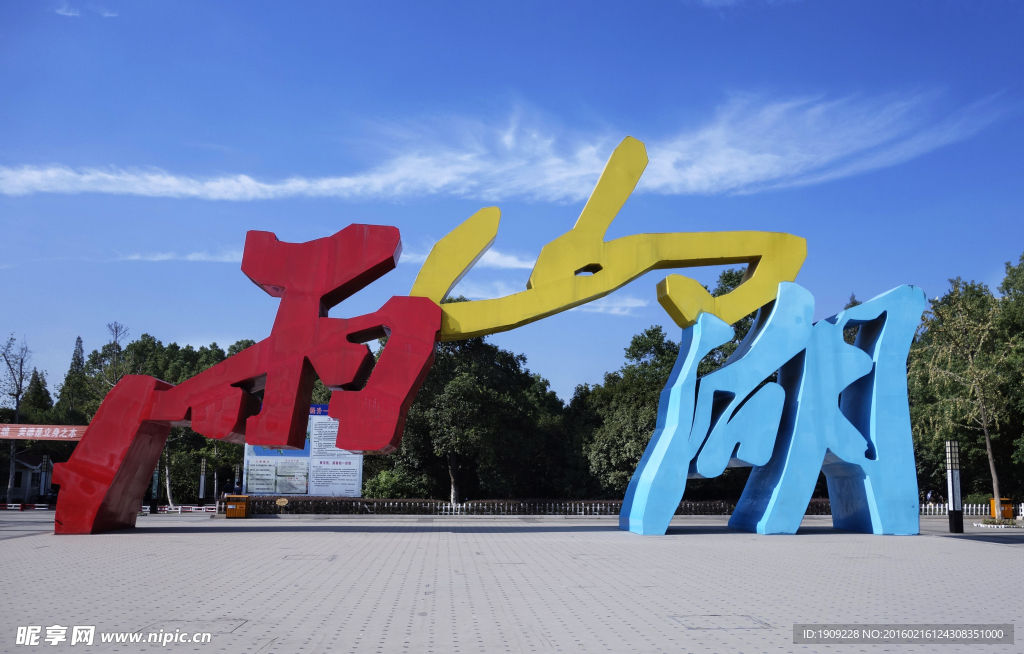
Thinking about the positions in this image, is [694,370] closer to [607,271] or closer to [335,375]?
[607,271]

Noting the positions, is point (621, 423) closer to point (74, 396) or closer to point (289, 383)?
point (289, 383)

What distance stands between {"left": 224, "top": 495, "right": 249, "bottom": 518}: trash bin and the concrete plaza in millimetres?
9775

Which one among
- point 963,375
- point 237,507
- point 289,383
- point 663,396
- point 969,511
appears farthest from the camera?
point 969,511

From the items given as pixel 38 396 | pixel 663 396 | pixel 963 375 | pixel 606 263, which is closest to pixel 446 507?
pixel 663 396

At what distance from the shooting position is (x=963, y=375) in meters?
32.3

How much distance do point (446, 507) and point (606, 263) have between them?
52.1 feet

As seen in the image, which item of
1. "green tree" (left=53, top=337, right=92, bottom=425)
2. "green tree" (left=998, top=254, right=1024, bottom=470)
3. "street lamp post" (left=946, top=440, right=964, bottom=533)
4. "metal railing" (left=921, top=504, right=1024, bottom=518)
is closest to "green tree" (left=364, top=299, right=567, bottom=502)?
"metal railing" (left=921, top=504, right=1024, bottom=518)

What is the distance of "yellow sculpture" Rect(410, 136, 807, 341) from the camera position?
17453 mm

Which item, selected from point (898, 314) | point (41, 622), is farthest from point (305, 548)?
point (898, 314)

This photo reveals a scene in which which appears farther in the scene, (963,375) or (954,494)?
(963,375)

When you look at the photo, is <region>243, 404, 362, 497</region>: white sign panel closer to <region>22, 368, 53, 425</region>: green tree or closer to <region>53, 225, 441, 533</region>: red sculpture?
<region>53, 225, 441, 533</region>: red sculpture

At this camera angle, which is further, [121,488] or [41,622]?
[121,488]

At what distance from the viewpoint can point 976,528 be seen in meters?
24.4

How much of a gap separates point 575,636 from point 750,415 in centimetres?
1152
